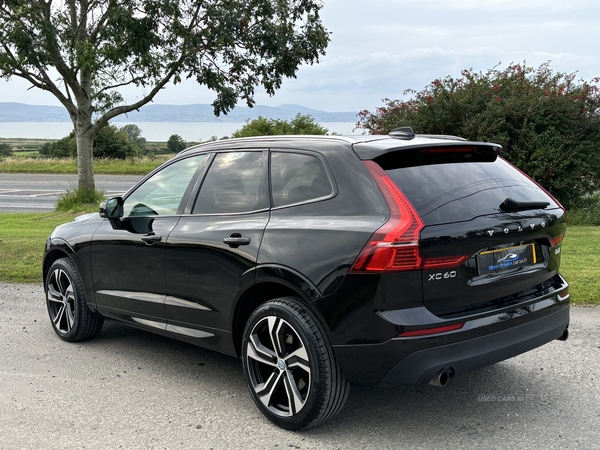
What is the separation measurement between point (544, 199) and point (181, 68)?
12.9 m

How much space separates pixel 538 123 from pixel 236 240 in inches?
459

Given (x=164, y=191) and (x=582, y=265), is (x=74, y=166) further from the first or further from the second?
(x=164, y=191)

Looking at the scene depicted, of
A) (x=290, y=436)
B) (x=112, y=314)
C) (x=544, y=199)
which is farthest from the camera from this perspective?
(x=112, y=314)

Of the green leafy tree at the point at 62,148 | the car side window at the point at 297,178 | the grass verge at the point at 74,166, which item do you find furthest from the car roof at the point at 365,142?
the green leafy tree at the point at 62,148

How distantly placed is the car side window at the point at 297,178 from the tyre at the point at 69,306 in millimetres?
2446

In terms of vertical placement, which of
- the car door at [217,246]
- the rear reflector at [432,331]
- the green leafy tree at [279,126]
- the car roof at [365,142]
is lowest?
the rear reflector at [432,331]

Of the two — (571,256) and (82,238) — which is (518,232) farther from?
(571,256)

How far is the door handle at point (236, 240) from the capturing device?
4.12 m

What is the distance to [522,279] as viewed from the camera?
3824 mm

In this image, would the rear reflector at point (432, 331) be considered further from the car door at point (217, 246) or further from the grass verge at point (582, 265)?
the grass verge at point (582, 265)

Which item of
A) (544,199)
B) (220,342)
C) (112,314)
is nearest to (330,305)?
(220,342)

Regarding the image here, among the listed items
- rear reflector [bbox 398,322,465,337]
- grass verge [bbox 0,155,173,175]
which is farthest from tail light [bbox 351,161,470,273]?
grass verge [bbox 0,155,173,175]

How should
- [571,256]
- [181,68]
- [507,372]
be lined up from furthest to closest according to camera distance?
[181,68] < [571,256] < [507,372]

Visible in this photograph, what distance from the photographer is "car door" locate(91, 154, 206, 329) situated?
483cm
